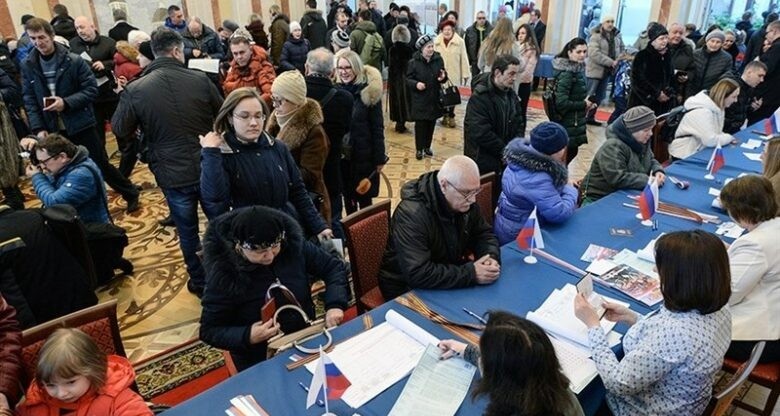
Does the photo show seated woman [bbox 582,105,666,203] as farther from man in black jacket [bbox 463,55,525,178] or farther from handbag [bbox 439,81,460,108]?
handbag [bbox 439,81,460,108]

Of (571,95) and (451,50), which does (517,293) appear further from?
(451,50)

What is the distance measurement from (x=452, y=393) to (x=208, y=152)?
1.74 metres

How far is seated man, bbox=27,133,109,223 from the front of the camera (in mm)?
3582

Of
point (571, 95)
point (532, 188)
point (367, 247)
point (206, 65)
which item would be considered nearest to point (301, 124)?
point (367, 247)

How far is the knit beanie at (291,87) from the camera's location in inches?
124

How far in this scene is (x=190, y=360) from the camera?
10.3 feet

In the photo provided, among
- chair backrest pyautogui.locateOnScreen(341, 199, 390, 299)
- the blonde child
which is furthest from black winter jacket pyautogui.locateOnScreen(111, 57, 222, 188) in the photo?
the blonde child

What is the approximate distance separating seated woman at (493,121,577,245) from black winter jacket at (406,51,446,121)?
343cm

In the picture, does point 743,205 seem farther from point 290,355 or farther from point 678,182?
point 290,355

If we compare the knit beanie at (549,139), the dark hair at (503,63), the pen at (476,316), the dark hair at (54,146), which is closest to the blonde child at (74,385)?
the pen at (476,316)

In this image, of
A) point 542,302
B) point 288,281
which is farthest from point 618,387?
point 288,281

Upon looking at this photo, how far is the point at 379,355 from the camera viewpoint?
6.45 feet

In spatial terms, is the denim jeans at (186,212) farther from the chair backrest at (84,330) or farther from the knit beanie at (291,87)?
the chair backrest at (84,330)

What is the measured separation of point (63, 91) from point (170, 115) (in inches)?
77.8
